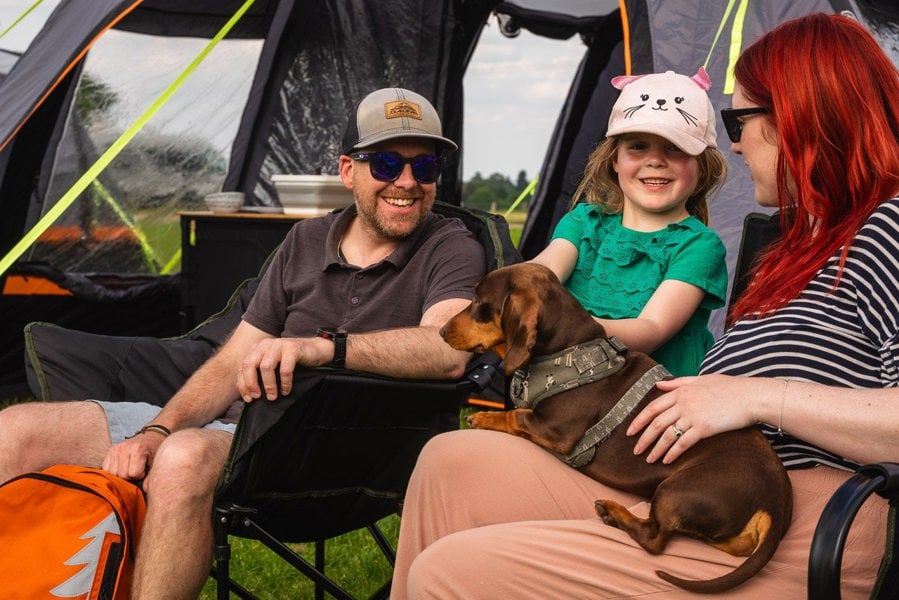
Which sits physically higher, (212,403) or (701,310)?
(701,310)

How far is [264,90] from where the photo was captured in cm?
621

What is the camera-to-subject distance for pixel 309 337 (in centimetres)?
257

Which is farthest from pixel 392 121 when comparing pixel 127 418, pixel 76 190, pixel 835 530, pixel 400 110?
pixel 76 190

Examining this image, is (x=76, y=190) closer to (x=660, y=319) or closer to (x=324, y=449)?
(x=324, y=449)

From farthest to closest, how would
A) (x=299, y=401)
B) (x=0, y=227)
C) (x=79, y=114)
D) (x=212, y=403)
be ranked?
(x=79, y=114), (x=0, y=227), (x=212, y=403), (x=299, y=401)

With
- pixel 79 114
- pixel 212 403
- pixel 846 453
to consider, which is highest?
pixel 79 114

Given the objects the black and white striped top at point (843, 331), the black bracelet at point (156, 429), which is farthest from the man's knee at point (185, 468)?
the black and white striped top at point (843, 331)

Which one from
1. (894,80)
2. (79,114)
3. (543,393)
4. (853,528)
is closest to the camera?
(853,528)

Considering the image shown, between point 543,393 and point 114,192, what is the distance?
4.57 metres

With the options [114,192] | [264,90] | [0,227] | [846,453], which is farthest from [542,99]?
[846,453]

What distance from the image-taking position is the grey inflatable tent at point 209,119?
18.4 feet

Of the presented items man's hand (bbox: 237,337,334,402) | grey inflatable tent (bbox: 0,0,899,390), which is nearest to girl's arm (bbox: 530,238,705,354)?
man's hand (bbox: 237,337,334,402)

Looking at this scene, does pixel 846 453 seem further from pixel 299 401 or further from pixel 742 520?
pixel 299 401

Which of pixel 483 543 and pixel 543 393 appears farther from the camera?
pixel 543 393
